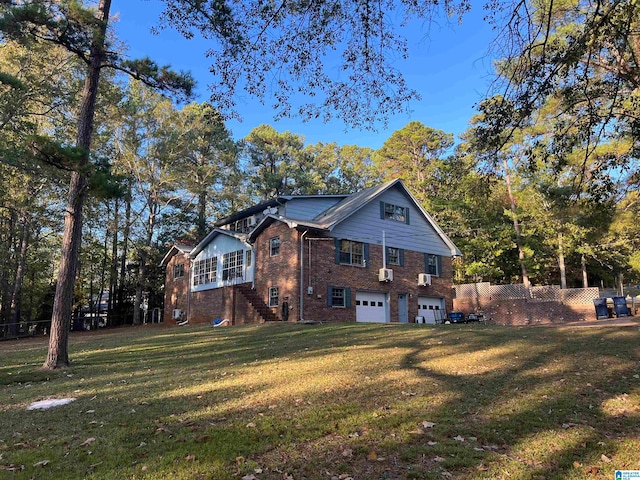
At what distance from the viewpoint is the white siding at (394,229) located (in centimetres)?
2244

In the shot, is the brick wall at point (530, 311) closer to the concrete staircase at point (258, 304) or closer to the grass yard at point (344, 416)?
the concrete staircase at point (258, 304)

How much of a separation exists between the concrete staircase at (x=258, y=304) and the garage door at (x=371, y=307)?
4080 mm

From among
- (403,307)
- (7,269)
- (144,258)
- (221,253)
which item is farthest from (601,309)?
(7,269)

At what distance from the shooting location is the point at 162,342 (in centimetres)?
1486

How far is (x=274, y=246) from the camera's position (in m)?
22.1

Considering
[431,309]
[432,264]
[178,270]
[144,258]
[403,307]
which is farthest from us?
[144,258]

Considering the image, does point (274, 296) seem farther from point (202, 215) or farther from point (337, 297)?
point (202, 215)

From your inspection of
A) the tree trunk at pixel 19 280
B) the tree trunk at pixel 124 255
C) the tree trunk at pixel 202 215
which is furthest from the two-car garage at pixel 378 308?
the tree trunk at pixel 19 280

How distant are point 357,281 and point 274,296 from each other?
160 inches

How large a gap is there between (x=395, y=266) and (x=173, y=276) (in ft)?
50.4

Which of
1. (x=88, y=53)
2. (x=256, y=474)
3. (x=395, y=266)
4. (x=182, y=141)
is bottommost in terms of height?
(x=256, y=474)

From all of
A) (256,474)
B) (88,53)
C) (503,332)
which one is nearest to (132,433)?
(256,474)

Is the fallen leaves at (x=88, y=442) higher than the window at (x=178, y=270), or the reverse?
the window at (x=178, y=270)

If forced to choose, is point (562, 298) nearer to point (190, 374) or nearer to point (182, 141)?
point (190, 374)
